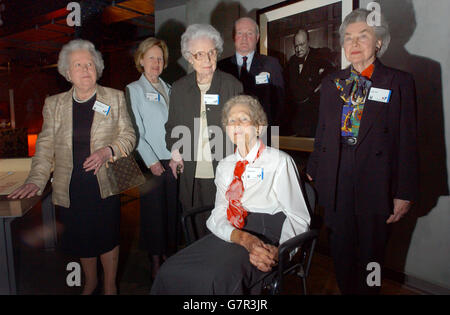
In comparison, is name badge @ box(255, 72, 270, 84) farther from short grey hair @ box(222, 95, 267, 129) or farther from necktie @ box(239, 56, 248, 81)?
short grey hair @ box(222, 95, 267, 129)

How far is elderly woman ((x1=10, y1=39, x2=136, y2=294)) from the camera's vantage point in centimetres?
211

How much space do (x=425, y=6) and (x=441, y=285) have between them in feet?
6.77

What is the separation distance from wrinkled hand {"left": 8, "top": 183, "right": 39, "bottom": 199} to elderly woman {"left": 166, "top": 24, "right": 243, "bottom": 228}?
0.92 metres

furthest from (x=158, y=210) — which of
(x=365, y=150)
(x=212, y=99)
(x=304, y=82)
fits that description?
(x=304, y=82)

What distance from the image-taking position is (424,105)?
2443mm

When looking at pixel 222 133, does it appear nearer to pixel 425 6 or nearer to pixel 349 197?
pixel 349 197

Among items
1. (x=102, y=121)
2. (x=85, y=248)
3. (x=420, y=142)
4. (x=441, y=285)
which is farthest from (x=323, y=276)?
(x=102, y=121)

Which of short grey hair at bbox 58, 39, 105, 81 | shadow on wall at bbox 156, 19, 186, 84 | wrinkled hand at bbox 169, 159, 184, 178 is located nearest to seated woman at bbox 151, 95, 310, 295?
wrinkled hand at bbox 169, 159, 184, 178

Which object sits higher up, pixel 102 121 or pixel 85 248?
pixel 102 121

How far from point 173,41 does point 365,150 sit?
11.7ft

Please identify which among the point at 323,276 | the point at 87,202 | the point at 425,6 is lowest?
the point at 323,276

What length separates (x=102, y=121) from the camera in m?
2.17

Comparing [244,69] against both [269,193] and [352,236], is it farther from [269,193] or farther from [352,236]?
[352,236]

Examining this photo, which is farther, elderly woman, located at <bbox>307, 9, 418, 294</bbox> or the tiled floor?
the tiled floor
